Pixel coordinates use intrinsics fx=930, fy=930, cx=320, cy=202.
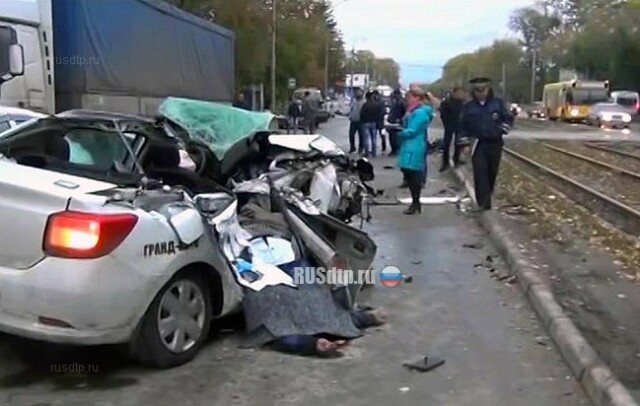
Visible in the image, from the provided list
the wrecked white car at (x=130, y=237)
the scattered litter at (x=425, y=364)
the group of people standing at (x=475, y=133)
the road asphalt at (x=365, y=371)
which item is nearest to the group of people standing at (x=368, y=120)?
the group of people standing at (x=475, y=133)

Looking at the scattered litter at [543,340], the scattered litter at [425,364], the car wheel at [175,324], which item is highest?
the car wheel at [175,324]

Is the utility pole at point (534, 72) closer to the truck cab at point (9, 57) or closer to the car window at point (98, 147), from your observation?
the truck cab at point (9, 57)

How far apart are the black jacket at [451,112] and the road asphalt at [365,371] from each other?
38.9 ft

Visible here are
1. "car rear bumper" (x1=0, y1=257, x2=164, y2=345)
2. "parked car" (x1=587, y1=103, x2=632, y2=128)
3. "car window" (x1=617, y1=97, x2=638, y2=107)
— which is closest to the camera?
"car rear bumper" (x1=0, y1=257, x2=164, y2=345)

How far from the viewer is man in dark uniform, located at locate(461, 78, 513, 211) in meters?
11.6

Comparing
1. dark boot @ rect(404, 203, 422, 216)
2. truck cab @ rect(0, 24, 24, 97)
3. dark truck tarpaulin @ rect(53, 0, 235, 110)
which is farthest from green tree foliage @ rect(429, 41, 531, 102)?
truck cab @ rect(0, 24, 24, 97)

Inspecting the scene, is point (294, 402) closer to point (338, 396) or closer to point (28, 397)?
point (338, 396)

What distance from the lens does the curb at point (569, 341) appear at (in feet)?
16.1

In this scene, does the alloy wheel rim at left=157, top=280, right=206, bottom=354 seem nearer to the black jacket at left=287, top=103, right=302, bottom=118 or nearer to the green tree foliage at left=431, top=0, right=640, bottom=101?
the black jacket at left=287, top=103, right=302, bottom=118

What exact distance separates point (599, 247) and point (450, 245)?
1.57m

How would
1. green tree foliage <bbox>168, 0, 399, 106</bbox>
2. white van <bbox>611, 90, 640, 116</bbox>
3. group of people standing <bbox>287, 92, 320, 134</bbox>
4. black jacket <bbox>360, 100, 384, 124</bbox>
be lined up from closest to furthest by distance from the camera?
black jacket <bbox>360, 100, 384, 124</bbox> → group of people standing <bbox>287, 92, 320, 134</bbox> → green tree foliage <bbox>168, 0, 399, 106</bbox> → white van <bbox>611, 90, 640, 116</bbox>

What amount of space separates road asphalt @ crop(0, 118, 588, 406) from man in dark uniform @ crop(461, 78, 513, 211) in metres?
4.57

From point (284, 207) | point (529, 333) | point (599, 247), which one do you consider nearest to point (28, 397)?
point (284, 207)

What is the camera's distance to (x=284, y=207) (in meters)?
6.81
